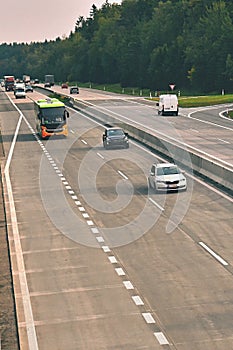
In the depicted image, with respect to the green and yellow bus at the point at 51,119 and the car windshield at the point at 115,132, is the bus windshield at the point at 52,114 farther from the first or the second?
the car windshield at the point at 115,132

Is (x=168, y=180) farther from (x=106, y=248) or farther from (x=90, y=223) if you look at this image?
(x=106, y=248)

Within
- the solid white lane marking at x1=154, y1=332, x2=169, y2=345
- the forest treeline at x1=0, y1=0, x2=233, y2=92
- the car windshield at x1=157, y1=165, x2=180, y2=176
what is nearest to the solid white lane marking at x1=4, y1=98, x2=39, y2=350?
the solid white lane marking at x1=154, y1=332, x2=169, y2=345

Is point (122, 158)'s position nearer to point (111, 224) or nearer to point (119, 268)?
point (111, 224)

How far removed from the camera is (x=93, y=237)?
91.8ft

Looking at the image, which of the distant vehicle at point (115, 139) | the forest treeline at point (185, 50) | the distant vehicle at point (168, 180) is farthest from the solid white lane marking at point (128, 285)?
the forest treeline at point (185, 50)

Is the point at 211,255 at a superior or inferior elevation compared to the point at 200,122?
superior

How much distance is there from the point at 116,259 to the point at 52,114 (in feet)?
138

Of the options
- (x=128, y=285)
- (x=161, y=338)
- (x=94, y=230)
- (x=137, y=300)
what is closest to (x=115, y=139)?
(x=94, y=230)

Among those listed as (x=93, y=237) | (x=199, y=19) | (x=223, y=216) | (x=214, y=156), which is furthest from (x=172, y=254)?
(x=199, y=19)

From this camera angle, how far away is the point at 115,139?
57750mm

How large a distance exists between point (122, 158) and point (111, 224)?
2211 cm

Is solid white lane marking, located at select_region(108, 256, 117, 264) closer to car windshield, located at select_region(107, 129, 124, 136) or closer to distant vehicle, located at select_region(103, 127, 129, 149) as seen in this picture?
distant vehicle, located at select_region(103, 127, 129, 149)

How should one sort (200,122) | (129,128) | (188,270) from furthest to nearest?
(200,122)
(129,128)
(188,270)

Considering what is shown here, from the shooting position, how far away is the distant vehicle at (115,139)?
5766 cm
